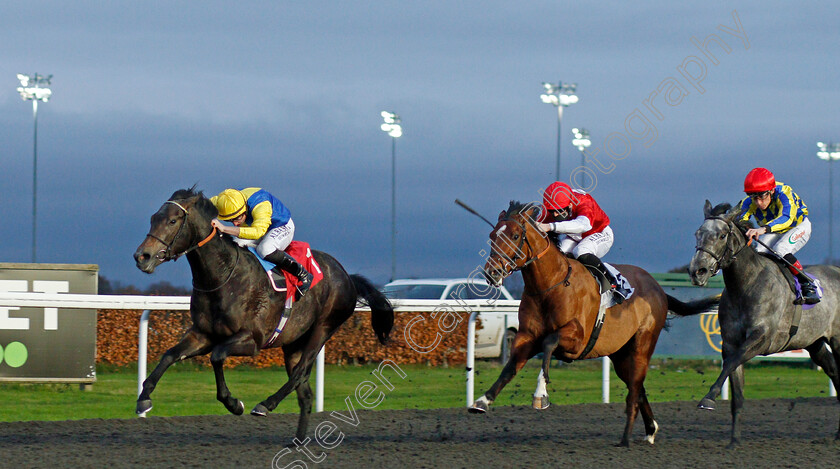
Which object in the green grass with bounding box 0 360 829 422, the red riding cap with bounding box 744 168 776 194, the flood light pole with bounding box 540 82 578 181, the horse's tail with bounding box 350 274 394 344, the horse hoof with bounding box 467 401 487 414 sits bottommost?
the green grass with bounding box 0 360 829 422

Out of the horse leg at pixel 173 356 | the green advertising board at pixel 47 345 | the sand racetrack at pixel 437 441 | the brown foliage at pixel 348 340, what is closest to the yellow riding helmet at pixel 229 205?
the horse leg at pixel 173 356

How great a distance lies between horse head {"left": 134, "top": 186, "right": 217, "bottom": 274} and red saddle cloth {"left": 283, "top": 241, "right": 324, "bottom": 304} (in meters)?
0.62

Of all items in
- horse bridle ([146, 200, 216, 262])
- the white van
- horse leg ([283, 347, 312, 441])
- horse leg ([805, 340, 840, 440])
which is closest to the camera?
horse bridle ([146, 200, 216, 262])

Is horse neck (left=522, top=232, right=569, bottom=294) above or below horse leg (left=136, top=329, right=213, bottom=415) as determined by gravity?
above

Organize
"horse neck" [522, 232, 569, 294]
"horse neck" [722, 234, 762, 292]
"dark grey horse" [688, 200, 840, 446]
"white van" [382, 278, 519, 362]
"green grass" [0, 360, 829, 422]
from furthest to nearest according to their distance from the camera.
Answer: "white van" [382, 278, 519, 362] < "green grass" [0, 360, 829, 422] < "horse neck" [722, 234, 762, 292] < "dark grey horse" [688, 200, 840, 446] < "horse neck" [522, 232, 569, 294]

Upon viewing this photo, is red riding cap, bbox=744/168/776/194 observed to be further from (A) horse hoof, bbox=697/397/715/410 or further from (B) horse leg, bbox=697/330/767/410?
(A) horse hoof, bbox=697/397/715/410

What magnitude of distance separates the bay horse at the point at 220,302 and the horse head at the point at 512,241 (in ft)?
4.39

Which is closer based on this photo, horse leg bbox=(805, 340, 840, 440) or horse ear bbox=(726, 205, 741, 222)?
horse ear bbox=(726, 205, 741, 222)

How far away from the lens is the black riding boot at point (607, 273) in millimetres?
5348

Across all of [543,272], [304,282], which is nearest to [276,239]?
[304,282]

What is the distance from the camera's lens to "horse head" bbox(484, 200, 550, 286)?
461 centimetres

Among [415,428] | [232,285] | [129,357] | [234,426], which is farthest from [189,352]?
[129,357]

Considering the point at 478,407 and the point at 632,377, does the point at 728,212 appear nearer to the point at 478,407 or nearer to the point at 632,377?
the point at 632,377

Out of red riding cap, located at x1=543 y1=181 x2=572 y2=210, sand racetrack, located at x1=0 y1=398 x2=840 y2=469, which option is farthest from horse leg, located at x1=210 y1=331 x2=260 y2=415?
red riding cap, located at x1=543 y1=181 x2=572 y2=210
